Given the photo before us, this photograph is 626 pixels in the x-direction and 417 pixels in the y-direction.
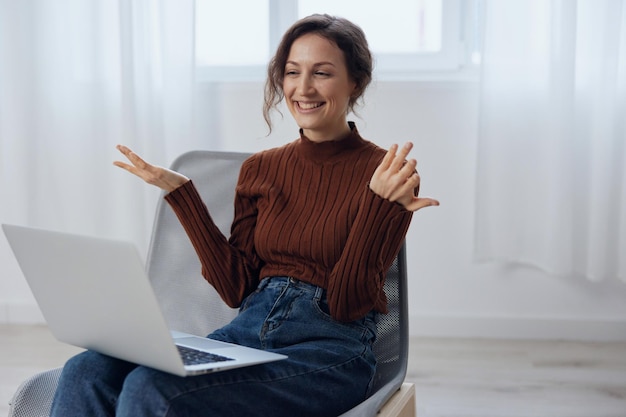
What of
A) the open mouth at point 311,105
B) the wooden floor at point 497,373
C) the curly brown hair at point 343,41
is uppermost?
the curly brown hair at point 343,41

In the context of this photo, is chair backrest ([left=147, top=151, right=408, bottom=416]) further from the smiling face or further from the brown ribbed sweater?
the smiling face

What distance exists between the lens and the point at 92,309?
3.75 ft

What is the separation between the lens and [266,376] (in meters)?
1.23

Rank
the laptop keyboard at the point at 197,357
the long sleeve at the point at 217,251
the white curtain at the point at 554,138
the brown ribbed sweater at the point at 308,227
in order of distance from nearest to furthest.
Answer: the laptop keyboard at the point at 197,357 → the brown ribbed sweater at the point at 308,227 → the long sleeve at the point at 217,251 → the white curtain at the point at 554,138

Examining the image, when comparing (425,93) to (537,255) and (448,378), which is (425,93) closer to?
(537,255)

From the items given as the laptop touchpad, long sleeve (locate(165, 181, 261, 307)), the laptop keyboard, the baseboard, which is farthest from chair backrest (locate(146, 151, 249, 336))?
the baseboard

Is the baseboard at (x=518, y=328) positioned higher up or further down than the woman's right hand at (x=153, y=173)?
further down

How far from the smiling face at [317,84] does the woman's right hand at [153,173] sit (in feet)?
0.79

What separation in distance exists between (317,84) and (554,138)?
1.39 m

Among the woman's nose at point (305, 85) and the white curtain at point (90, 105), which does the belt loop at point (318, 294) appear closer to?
the woman's nose at point (305, 85)

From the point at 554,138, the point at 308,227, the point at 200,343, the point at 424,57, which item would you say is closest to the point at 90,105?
the point at 424,57

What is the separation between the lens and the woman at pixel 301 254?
1.21m

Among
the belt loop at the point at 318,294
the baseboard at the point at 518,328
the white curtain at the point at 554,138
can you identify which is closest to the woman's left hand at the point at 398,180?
the belt loop at the point at 318,294

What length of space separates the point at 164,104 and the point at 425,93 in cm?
88
